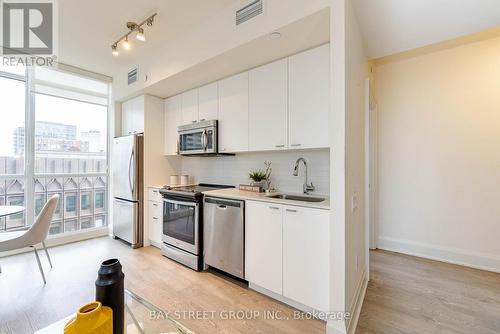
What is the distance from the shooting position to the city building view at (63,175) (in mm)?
3291

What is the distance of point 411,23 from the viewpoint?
204 centimetres

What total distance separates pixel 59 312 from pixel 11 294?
73cm

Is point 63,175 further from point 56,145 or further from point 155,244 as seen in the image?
point 155,244

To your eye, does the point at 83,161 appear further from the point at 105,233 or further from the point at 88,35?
the point at 88,35

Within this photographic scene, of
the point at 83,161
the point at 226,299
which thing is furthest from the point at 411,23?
the point at 83,161

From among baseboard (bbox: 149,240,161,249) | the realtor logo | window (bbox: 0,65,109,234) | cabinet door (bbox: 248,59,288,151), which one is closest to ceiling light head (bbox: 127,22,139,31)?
the realtor logo

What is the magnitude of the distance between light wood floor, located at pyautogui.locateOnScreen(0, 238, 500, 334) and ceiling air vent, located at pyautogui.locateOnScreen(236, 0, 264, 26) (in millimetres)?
2684

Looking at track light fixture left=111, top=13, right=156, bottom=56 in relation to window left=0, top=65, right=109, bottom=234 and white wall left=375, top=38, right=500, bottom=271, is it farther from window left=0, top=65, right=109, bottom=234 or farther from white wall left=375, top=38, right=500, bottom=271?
white wall left=375, top=38, right=500, bottom=271

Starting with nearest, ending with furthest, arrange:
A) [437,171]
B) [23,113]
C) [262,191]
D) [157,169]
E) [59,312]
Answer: [59,312], [262,191], [437,171], [23,113], [157,169]

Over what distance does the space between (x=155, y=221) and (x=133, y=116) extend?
185 cm

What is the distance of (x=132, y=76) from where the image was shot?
365cm

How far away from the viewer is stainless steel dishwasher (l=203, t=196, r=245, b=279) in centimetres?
238

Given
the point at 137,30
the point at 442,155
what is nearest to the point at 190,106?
the point at 137,30

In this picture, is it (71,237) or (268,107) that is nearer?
(268,107)
